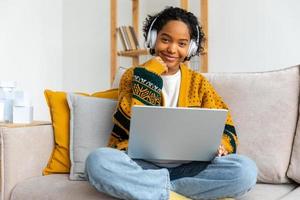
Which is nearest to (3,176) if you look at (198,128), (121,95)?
(121,95)

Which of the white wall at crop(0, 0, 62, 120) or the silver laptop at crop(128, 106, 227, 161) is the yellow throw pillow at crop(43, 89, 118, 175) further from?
the white wall at crop(0, 0, 62, 120)

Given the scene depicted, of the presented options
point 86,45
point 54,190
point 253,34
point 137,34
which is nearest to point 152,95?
point 54,190

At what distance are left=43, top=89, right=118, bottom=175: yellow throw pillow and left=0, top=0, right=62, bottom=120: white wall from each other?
144 cm

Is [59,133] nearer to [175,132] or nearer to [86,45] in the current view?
[175,132]

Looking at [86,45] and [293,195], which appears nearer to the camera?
[293,195]

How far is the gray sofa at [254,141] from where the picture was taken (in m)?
1.40

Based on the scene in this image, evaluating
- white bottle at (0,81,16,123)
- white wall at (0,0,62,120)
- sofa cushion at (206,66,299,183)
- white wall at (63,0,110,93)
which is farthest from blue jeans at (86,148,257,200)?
white wall at (63,0,110,93)

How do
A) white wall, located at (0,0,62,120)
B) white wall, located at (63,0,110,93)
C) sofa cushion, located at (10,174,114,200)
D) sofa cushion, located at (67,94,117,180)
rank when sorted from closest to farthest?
sofa cushion, located at (10,174,114,200)
sofa cushion, located at (67,94,117,180)
white wall, located at (0,0,62,120)
white wall, located at (63,0,110,93)

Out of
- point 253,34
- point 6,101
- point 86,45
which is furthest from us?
point 86,45

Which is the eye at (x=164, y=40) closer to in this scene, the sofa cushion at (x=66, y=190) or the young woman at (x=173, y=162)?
the young woman at (x=173, y=162)

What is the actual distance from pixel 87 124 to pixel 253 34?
178 cm

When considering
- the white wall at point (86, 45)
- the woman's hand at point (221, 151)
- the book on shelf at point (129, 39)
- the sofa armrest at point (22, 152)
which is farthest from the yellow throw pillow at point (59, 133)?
the white wall at point (86, 45)

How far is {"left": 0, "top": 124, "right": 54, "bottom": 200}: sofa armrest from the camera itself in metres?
1.40

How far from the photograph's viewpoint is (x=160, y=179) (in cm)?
118
